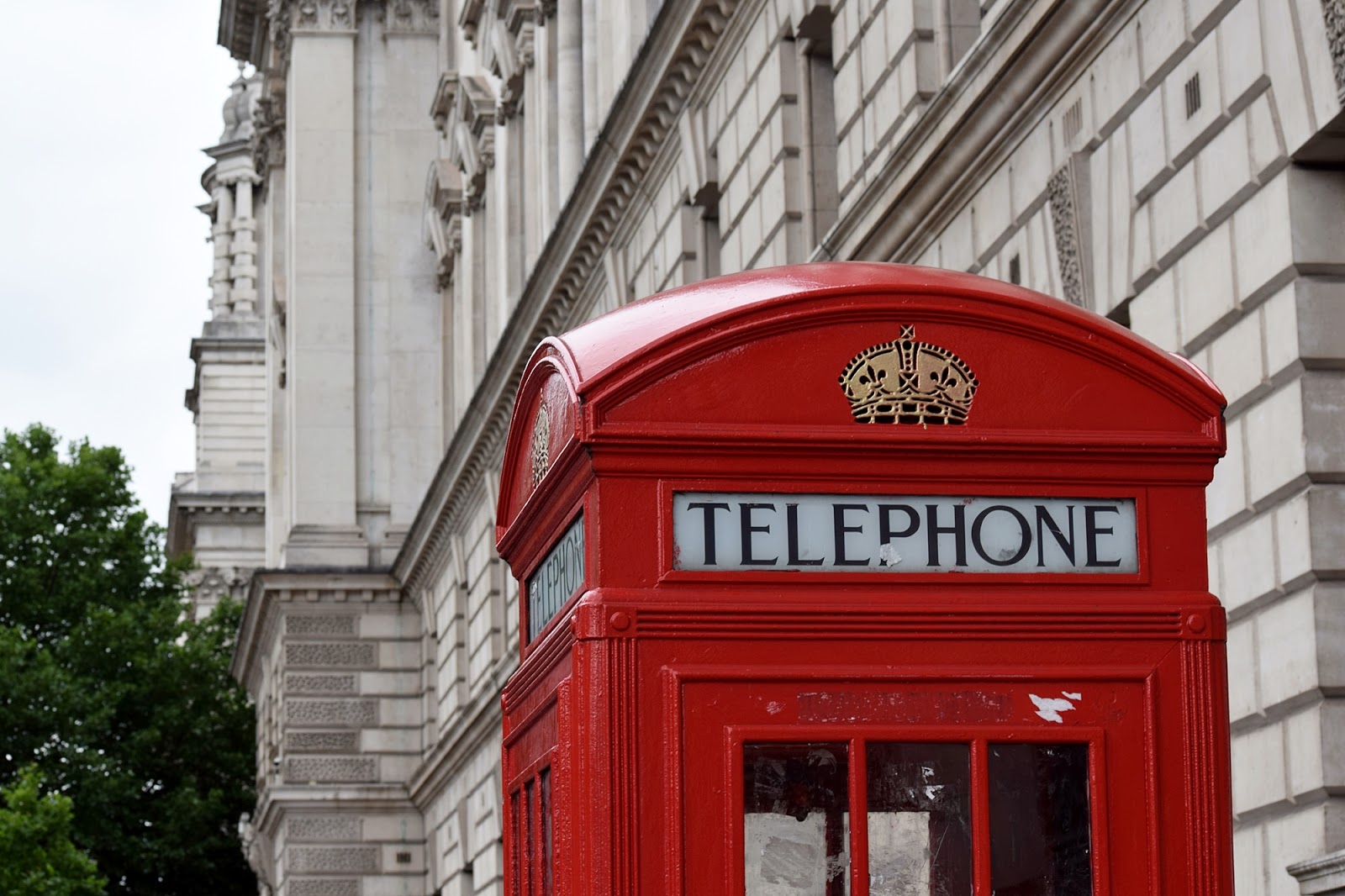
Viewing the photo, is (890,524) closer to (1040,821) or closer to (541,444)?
(1040,821)

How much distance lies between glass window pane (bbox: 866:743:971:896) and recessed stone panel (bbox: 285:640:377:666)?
130ft

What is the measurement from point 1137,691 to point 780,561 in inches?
29.8

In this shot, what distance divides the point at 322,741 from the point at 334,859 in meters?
2.05

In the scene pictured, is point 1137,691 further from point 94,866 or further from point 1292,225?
point 94,866

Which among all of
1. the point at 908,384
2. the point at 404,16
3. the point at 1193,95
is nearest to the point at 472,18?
the point at 404,16

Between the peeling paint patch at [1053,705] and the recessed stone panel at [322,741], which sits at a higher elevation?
the recessed stone panel at [322,741]

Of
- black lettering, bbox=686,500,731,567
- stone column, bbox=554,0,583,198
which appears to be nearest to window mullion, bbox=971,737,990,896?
black lettering, bbox=686,500,731,567

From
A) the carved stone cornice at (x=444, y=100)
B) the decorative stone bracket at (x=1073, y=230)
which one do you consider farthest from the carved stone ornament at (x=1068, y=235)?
the carved stone cornice at (x=444, y=100)

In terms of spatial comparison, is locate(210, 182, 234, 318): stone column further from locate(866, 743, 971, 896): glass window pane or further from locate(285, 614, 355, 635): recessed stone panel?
locate(866, 743, 971, 896): glass window pane

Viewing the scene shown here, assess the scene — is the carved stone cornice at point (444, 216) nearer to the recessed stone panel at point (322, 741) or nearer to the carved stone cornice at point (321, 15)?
the carved stone cornice at point (321, 15)

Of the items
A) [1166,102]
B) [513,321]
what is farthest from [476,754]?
[1166,102]

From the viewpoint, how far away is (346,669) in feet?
144

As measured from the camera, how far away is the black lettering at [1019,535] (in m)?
4.93

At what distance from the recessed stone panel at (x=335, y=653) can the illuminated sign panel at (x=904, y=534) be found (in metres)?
39.6
